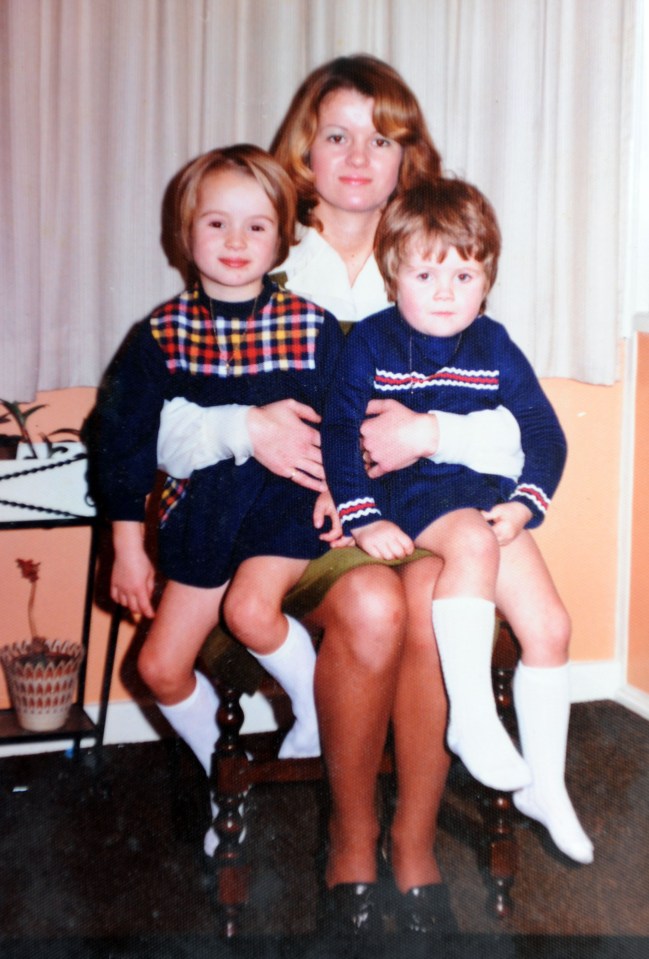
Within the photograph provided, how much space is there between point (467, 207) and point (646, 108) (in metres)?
→ 0.41

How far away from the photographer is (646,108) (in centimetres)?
144

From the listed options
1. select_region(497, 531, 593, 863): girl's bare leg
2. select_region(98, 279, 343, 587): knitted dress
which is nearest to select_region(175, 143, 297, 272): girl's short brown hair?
select_region(98, 279, 343, 587): knitted dress

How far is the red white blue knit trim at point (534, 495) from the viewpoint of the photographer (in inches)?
49.8

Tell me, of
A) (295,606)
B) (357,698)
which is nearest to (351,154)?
(295,606)

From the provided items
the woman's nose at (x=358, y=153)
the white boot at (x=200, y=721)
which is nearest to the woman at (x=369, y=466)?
the woman's nose at (x=358, y=153)

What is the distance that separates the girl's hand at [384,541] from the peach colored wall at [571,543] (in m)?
0.56

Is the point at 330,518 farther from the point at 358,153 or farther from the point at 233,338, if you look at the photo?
the point at 358,153

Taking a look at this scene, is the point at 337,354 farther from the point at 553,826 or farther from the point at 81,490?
the point at 553,826

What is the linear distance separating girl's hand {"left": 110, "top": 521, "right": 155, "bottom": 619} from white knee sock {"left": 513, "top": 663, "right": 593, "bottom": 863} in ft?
1.71

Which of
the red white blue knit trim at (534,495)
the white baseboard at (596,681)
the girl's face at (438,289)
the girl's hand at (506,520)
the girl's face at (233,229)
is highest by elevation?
the girl's face at (233,229)

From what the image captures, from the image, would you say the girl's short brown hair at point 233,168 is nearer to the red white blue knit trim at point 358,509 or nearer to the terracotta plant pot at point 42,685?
the red white blue knit trim at point 358,509

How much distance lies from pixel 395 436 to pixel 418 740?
1.32 feet

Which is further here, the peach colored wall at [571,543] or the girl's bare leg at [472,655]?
the peach colored wall at [571,543]

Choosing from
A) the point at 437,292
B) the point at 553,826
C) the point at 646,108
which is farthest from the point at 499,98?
the point at 553,826
